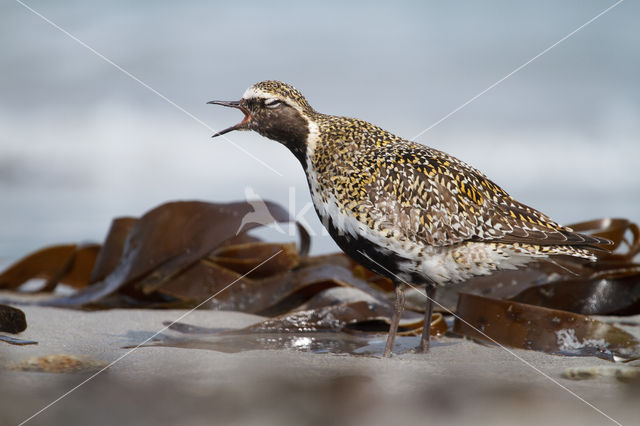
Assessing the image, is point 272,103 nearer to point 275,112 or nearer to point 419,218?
point 275,112

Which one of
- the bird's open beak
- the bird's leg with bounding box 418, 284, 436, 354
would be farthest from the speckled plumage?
the bird's open beak

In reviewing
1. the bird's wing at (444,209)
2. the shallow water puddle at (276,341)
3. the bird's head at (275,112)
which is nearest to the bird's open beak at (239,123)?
the bird's head at (275,112)

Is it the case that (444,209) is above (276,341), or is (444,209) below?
above

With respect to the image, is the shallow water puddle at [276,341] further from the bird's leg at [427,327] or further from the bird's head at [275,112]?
the bird's head at [275,112]

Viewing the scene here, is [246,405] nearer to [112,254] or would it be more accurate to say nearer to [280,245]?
[280,245]

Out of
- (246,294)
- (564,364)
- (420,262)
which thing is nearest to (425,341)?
(420,262)

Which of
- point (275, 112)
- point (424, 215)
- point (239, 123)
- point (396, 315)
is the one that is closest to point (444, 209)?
point (424, 215)

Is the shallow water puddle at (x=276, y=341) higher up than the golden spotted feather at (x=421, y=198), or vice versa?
the golden spotted feather at (x=421, y=198)

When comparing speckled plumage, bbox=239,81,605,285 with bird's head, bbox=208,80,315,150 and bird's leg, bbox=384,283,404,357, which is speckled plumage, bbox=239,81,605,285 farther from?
bird's head, bbox=208,80,315,150
